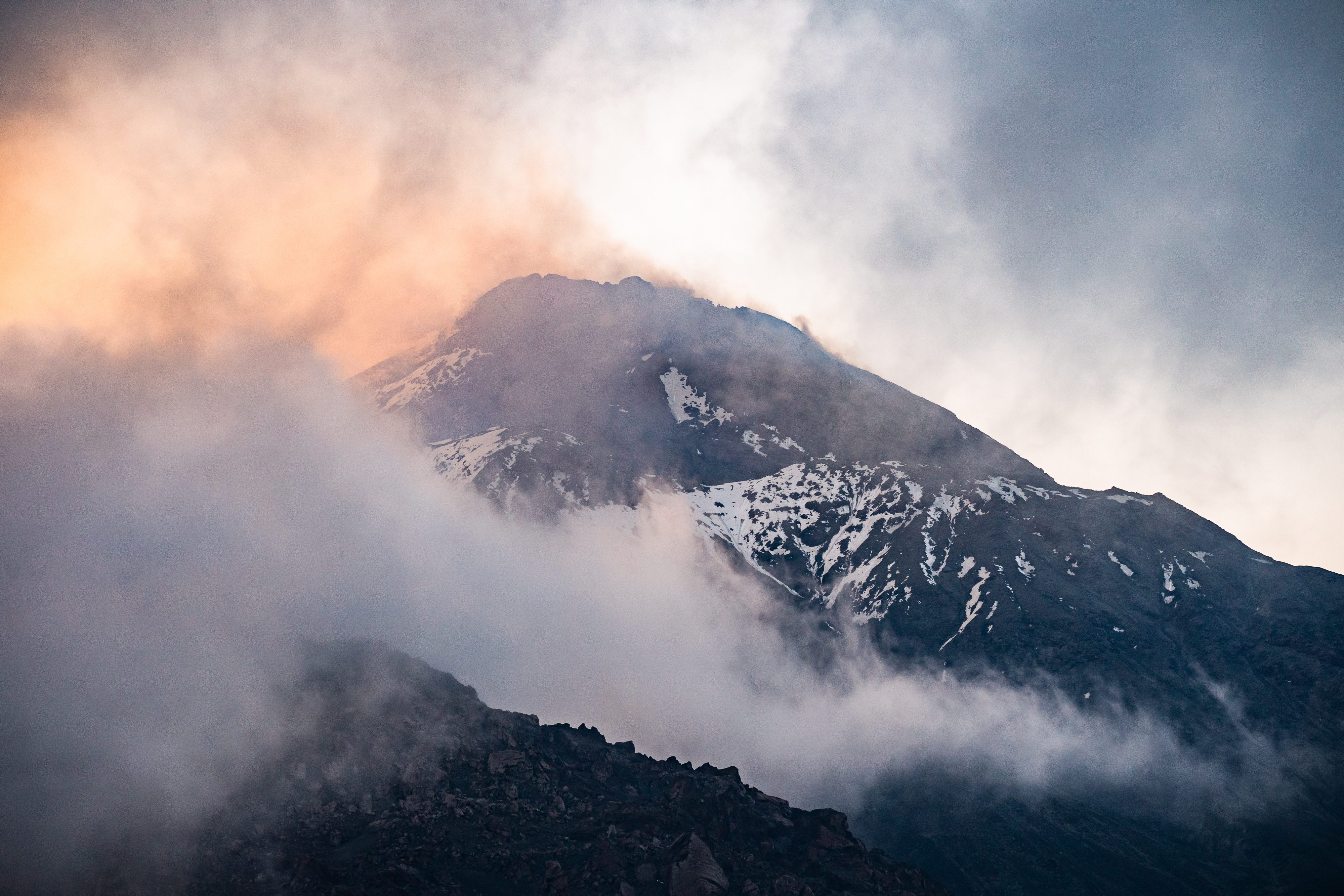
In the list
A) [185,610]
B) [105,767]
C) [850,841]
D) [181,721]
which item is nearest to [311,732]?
[181,721]

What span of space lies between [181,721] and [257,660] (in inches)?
809

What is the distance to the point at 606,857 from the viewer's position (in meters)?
141

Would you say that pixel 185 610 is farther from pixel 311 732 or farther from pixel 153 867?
pixel 153 867

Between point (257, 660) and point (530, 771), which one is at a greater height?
point (257, 660)

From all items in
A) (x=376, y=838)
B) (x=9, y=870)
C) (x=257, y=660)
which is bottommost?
(x=9, y=870)

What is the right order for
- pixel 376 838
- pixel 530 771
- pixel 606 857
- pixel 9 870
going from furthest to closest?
1. pixel 530 771
2. pixel 606 857
3. pixel 376 838
4. pixel 9 870

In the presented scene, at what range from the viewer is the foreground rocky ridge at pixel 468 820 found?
12225 cm

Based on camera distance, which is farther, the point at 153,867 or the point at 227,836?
the point at 227,836

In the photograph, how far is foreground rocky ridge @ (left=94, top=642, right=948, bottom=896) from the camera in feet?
401

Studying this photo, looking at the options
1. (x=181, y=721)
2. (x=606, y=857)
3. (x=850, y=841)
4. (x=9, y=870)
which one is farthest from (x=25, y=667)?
(x=850, y=841)

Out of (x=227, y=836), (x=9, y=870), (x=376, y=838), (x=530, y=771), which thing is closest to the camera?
(x=9, y=870)

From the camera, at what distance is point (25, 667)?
138 m

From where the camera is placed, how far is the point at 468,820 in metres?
142

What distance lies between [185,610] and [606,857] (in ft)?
282
